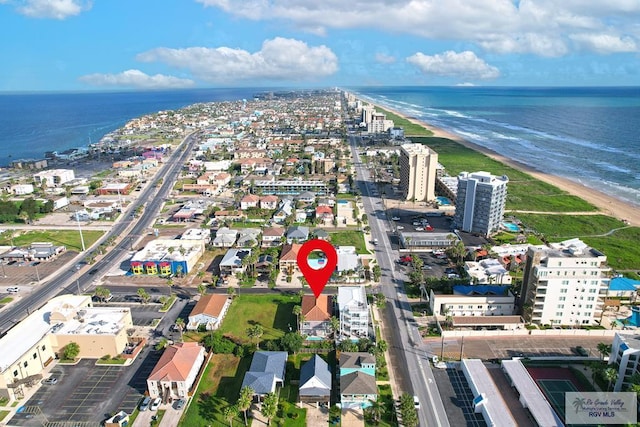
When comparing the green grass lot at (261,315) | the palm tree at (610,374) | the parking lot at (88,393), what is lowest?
the parking lot at (88,393)

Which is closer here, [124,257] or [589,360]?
[589,360]

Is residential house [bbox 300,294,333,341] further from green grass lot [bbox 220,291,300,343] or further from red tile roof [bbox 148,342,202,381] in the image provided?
red tile roof [bbox 148,342,202,381]

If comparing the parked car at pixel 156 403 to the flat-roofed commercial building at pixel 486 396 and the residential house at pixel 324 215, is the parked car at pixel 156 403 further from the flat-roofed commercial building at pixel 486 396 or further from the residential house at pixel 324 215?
the residential house at pixel 324 215

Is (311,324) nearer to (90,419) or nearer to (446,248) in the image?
(90,419)

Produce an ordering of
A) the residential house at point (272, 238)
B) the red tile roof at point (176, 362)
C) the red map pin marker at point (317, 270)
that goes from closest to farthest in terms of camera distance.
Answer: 1. the red tile roof at point (176, 362)
2. the red map pin marker at point (317, 270)
3. the residential house at point (272, 238)

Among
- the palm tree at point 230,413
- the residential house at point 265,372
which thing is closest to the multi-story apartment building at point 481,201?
the residential house at point 265,372

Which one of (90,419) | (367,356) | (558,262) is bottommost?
(90,419)

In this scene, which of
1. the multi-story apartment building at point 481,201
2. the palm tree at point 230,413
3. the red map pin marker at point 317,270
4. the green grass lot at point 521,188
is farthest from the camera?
the green grass lot at point 521,188

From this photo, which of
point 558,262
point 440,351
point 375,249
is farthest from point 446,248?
point 440,351
